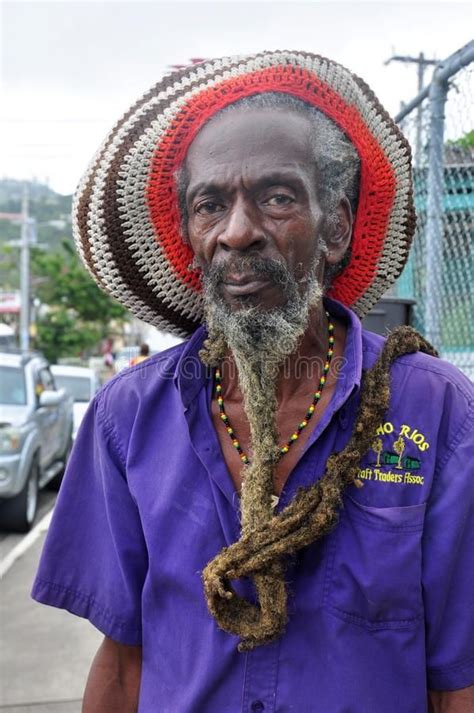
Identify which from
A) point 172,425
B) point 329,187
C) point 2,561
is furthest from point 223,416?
point 2,561

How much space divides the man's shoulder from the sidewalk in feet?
9.44

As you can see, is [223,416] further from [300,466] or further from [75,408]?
[75,408]

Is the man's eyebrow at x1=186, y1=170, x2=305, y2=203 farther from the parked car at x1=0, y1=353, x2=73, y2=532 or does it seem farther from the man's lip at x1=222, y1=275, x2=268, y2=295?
the parked car at x1=0, y1=353, x2=73, y2=532

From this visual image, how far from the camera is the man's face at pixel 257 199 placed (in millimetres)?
1395

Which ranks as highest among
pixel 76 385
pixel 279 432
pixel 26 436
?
pixel 279 432

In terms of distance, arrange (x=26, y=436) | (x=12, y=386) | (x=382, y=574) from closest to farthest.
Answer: (x=382, y=574) < (x=26, y=436) < (x=12, y=386)

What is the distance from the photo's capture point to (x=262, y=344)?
4.76ft

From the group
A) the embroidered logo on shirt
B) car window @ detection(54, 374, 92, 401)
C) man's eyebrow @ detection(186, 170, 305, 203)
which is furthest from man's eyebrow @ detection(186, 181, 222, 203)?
car window @ detection(54, 374, 92, 401)

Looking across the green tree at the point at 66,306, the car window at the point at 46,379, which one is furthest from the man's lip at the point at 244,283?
the green tree at the point at 66,306

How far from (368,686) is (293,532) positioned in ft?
1.09

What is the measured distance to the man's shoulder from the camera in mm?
1396

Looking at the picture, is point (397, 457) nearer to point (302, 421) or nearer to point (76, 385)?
point (302, 421)

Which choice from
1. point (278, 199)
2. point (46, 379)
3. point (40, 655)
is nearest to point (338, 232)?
point (278, 199)

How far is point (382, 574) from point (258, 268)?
0.67 m
